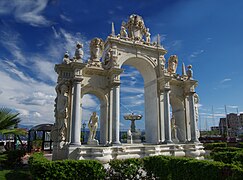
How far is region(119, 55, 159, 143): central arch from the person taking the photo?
18.9 m

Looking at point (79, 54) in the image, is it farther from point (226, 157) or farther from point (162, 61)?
point (226, 157)

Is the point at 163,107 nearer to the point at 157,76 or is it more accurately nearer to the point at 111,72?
the point at 157,76

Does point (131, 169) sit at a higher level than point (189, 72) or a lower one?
lower

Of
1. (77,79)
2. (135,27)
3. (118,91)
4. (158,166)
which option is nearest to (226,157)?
(158,166)

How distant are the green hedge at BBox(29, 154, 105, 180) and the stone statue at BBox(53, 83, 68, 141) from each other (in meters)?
5.54

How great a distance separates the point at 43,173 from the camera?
832cm

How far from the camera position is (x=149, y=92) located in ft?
66.8

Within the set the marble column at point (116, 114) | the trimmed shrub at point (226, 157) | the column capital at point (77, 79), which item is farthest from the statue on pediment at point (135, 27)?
the trimmed shrub at point (226, 157)

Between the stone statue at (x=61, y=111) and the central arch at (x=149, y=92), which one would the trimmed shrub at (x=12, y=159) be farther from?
the central arch at (x=149, y=92)

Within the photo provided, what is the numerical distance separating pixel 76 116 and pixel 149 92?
8.69 metres

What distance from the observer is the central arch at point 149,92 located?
62.0 ft

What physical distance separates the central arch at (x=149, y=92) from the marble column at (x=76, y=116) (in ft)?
17.4

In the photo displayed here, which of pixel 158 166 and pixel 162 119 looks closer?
pixel 158 166

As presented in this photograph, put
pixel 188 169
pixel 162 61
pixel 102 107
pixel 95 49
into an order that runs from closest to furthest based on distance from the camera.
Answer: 1. pixel 188 169
2. pixel 95 49
3. pixel 102 107
4. pixel 162 61
